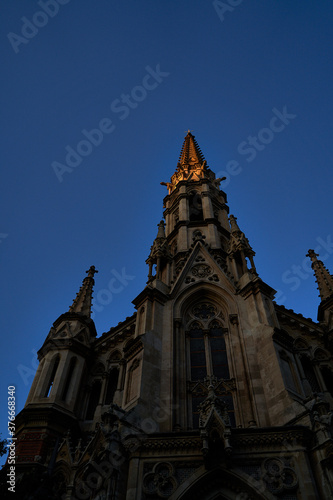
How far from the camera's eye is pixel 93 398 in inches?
766

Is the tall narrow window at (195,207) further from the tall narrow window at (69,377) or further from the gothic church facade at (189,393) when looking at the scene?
the tall narrow window at (69,377)

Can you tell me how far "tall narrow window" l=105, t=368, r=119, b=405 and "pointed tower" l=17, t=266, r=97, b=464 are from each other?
1.24 meters

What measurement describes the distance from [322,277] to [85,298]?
44.7 ft

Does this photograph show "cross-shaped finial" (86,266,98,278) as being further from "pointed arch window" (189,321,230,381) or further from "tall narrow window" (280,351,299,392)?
"tall narrow window" (280,351,299,392)

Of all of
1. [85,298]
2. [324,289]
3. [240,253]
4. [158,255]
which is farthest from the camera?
[85,298]

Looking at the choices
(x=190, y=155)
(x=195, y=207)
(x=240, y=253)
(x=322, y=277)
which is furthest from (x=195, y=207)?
(x=190, y=155)

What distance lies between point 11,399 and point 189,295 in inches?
361

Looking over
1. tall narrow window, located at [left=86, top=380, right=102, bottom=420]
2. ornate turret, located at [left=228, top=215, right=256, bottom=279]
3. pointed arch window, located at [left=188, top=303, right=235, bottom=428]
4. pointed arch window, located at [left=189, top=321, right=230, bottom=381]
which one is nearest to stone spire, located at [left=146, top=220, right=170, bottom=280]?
ornate turret, located at [left=228, top=215, right=256, bottom=279]

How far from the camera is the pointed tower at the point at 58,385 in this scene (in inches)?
647

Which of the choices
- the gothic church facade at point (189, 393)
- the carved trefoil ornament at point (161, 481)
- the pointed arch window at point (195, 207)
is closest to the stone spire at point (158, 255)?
the gothic church facade at point (189, 393)

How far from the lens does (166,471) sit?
11906mm

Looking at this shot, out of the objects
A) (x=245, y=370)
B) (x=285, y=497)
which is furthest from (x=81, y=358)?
(x=285, y=497)

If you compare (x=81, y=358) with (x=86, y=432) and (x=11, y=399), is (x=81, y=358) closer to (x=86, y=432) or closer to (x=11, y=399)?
(x=86, y=432)

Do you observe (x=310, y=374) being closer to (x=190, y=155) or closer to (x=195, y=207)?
(x=195, y=207)
